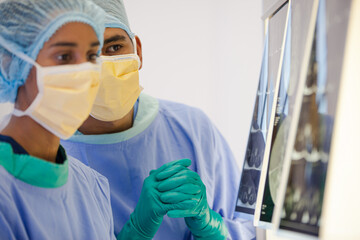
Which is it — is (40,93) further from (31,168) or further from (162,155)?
(162,155)

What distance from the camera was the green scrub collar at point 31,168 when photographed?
0.96 meters

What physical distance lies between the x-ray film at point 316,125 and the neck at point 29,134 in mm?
636

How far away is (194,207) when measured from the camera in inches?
53.8

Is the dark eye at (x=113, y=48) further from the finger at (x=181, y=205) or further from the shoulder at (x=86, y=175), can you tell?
the finger at (x=181, y=205)

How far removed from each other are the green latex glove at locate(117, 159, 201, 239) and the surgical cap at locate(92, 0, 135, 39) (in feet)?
1.79

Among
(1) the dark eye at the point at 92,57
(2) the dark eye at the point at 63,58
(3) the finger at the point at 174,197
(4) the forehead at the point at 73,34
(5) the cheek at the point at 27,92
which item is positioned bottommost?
(3) the finger at the point at 174,197

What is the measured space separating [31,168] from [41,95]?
0.62ft

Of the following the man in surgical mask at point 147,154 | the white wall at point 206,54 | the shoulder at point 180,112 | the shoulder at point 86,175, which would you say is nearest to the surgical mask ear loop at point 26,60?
the shoulder at point 86,175

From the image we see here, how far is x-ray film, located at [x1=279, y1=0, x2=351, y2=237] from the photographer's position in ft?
2.86

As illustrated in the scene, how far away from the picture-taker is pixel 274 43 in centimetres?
147

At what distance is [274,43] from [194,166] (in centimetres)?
62

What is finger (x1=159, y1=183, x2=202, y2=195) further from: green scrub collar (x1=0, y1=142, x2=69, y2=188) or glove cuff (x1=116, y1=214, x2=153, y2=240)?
green scrub collar (x1=0, y1=142, x2=69, y2=188)

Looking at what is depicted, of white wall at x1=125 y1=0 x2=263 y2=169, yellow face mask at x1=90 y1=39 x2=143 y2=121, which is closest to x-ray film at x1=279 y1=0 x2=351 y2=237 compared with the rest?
yellow face mask at x1=90 y1=39 x2=143 y2=121

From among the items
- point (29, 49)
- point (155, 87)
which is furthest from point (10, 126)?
point (155, 87)
